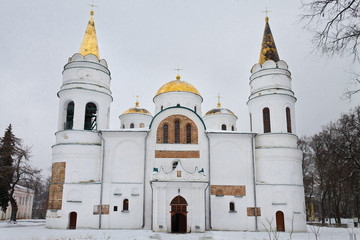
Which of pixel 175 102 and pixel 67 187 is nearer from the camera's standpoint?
pixel 67 187

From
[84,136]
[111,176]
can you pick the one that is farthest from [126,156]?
[84,136]

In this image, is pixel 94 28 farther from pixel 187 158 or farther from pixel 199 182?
pixel 199 182

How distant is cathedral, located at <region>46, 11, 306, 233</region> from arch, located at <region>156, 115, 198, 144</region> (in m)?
0.07

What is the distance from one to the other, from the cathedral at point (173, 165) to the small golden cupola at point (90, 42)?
0.19 m

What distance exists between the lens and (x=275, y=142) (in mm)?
23734

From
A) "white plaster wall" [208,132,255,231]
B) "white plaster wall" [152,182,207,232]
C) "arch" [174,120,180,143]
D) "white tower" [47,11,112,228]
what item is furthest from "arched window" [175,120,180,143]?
"white tower" [47,11,112,228]

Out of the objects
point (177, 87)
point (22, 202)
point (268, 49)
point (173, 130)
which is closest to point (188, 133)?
point (173, 130)

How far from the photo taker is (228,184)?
2312cm

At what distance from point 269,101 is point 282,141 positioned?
3155 millimetres

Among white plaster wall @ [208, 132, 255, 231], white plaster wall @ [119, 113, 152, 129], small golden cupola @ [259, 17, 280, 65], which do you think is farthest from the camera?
white plaster wall @ [119, 113, 152, 129]

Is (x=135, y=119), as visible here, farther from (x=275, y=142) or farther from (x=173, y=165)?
(x=275, y=142)

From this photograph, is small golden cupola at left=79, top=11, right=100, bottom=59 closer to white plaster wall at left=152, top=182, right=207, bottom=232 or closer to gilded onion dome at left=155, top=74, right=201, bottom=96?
gilded onion dome at left=155, top=74, right=201, bottom=96

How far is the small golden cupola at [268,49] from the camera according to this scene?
25805mm

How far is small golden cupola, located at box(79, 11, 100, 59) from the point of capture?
25.9m
